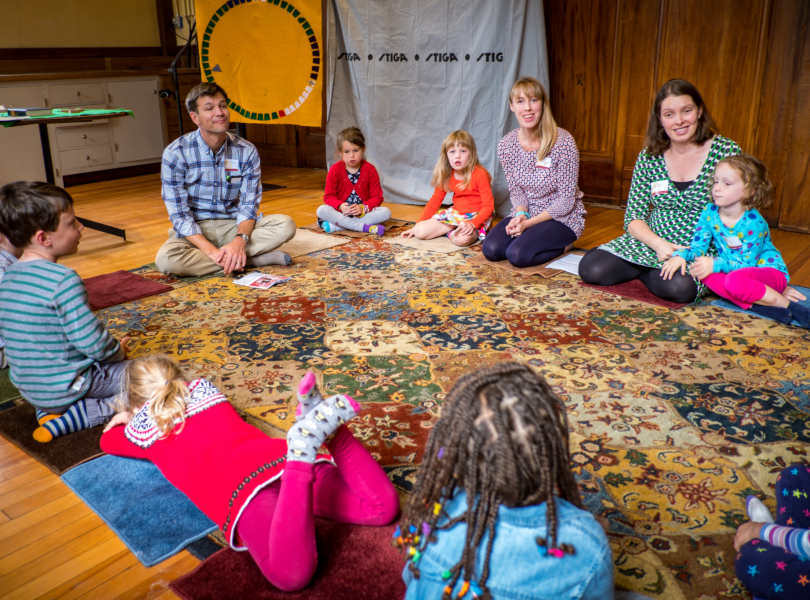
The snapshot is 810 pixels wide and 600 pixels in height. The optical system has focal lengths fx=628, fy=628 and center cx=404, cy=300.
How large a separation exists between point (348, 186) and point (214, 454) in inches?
117

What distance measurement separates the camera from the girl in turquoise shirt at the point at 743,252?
2.52 meters

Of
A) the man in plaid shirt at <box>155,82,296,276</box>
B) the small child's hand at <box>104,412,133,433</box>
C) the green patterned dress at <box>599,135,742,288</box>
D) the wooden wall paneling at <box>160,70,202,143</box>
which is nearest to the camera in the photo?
the small child's hand at <box>104,412,133,433</box>

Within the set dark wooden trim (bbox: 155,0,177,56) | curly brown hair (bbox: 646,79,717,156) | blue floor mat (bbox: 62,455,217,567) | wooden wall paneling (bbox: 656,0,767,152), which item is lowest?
blue floor mat (bbox: 62,455,217,567)

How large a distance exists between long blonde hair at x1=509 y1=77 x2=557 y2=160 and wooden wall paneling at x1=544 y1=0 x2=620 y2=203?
4.20 ft

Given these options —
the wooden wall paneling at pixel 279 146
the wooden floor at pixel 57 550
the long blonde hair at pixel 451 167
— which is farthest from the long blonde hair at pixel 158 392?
the wooden wall paneling at pixel 279 146

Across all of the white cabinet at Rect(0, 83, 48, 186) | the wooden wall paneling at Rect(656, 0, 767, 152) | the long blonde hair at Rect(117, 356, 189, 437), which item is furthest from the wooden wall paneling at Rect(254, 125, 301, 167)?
the long blonde hair at Rect(117, 356, 189, 437)

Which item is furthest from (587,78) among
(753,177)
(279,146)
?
(279,146)

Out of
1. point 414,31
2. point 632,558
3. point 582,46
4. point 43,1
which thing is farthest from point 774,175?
point 43,1

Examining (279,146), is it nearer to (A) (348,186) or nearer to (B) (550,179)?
(A) (348,186)

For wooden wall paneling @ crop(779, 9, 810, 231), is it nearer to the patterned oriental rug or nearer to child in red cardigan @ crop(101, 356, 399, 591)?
the patterned oriental rug

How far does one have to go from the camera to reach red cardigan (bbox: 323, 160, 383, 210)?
4133 mm

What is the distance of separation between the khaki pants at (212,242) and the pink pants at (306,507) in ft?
6.64

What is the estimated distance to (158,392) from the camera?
1545 mm

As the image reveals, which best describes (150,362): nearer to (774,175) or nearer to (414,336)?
(414,336)
